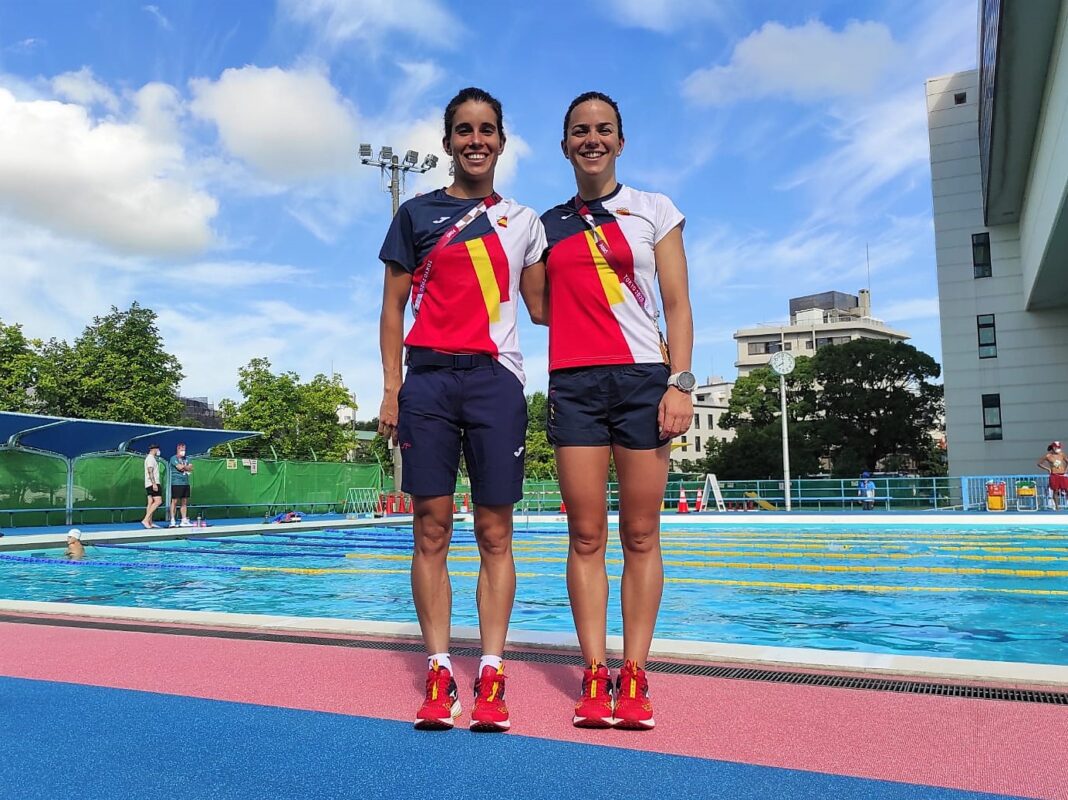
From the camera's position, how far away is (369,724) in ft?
8.79

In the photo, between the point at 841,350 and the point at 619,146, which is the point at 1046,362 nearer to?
the point at 841,350

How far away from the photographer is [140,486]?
21500 millimetres

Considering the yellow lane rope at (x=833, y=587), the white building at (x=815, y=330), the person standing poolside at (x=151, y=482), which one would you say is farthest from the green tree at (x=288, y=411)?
the white building at (x=815, y=330)

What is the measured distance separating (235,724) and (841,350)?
48.5 m

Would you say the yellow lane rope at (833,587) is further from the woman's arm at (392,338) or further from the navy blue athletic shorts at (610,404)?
the woman's arm at (392,338)

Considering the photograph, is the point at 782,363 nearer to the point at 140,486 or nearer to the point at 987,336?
the point at 987,336

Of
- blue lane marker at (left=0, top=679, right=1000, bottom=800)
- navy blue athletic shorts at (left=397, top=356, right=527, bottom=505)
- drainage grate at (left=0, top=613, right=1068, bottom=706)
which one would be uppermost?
navy blue athletic shorts at (left=397, top=356, right=527, bottom=505)

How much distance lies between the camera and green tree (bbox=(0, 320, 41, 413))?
113ft

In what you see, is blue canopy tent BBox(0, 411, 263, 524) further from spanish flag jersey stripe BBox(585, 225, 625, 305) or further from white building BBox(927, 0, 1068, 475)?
white building BBox(927, 0, 1068, 475)

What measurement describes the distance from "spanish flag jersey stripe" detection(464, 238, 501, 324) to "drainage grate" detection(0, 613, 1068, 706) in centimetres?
158

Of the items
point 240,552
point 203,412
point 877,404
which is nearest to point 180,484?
point 240,552

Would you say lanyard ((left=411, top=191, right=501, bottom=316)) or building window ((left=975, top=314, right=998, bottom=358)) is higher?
building window ((left=975, top=314, right=998, bottom=358))

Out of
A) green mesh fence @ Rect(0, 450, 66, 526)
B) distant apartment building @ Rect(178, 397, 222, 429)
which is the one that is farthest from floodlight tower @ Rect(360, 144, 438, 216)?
distant apartment building @ Rect(178, 397, 222, 429)

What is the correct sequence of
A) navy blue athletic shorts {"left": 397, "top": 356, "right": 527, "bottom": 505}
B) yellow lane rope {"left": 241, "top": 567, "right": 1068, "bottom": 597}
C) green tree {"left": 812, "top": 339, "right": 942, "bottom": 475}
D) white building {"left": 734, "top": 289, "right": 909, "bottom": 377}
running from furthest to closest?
white building {"left": 734, "top": 289, "right": 909, "bottom": 377}
green tree {"left": 812, "top": 339, "right": 942, "bottom": 475}
yellow lane rope {"left": 241, "top": 567, "right": 1068, "bottom": 597}
navy blue athletic shorts {"left": 397, "top": 356, "right": 527, "bottom": 505}
